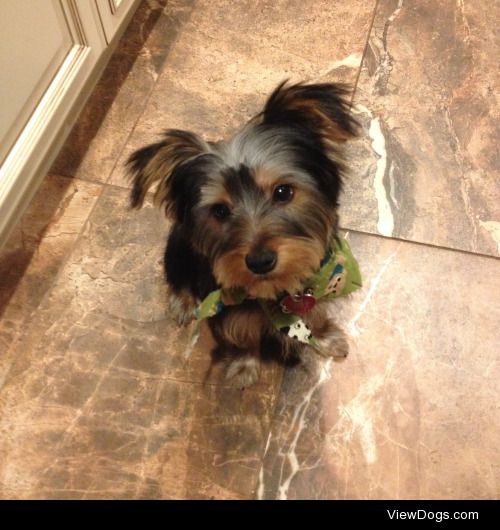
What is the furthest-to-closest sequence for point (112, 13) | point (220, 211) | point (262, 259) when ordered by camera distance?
point (112, 13) < point (220, 211) < point (262, 259)

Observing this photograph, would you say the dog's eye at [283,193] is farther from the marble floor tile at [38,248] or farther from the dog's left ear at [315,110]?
the marble floor tile at [38,248]

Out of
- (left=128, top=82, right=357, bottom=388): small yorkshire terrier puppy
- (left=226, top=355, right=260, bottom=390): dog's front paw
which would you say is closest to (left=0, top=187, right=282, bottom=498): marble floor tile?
(left=226, top=355, right=260, bottom=390): dog's front paw

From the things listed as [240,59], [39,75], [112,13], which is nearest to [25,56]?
[39,75]

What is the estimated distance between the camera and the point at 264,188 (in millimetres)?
1271

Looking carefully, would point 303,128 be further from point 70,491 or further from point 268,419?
point 70,491

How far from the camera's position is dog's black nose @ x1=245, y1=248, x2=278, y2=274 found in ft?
3.94

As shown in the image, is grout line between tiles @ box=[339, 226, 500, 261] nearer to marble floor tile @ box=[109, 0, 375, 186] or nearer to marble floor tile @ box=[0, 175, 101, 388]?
marble floor tile @ box=[109, 0, 375, 186]

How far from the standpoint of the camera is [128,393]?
1703 millimetres

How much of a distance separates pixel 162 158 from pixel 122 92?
3.65ft

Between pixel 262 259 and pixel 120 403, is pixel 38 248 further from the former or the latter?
pixel 262 259

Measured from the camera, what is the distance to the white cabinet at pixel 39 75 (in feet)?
5.51

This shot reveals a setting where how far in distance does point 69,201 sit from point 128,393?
0.79 m

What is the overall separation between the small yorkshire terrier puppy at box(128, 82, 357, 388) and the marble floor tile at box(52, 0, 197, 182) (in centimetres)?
85

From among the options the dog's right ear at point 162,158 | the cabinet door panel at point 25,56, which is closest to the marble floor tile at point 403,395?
the dog's right ear at point 162,158
